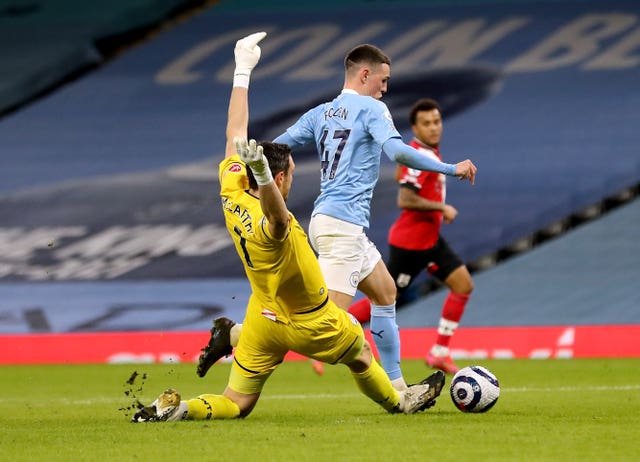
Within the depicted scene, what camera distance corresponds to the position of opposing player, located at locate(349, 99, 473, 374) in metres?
10.4

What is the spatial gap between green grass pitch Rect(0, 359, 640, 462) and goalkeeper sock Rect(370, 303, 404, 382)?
303 millimetres

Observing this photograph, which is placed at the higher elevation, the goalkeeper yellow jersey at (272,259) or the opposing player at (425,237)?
the goalkeeper yellow jersey at (272,259)

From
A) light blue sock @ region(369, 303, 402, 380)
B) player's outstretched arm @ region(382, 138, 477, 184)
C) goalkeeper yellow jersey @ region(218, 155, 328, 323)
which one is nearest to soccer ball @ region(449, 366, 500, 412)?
light blue sock @ region(369, 303, 402, 380)

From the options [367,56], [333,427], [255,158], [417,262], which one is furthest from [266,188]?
[417,262]

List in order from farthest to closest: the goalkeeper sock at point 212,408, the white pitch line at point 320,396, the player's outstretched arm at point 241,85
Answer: the white pitch line at point 320,396
the player's outstretched arm at point 241,85
the goalkeeper sock at point 212,408

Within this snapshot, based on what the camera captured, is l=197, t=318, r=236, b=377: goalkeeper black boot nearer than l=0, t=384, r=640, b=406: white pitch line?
Yes

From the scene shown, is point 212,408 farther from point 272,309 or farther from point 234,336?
point 272,309

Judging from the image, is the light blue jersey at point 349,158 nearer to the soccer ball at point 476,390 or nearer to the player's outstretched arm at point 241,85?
the player's outstretched arm at point 241,85

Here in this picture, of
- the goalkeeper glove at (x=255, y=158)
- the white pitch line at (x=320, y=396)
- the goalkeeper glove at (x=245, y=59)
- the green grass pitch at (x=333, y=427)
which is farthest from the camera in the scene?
the white pitch line at (x=320, y=396)

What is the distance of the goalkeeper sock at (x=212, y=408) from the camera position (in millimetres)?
6762

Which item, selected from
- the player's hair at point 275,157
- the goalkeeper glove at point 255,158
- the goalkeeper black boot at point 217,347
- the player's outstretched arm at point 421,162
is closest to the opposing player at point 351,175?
the player's outstretched arm at point 421,162

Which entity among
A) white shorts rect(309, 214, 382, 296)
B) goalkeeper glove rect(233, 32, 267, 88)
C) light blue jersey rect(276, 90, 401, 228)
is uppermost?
goalkeeper glove rect(233, 32, 267, 88)

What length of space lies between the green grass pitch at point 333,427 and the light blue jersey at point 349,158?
123cm

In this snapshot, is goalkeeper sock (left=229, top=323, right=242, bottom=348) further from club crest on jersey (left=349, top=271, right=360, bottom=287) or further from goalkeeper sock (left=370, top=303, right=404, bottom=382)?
goalkeeper sock (left=370, top=303, right=404, bottom=382)
